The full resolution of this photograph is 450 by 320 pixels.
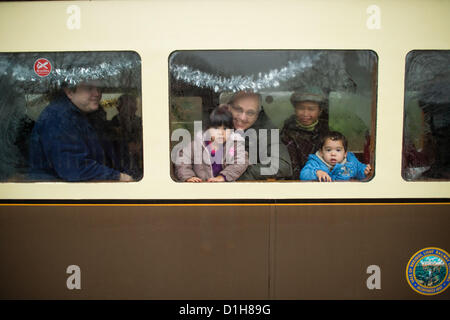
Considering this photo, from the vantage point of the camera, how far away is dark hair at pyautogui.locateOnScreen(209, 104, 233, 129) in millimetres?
2588

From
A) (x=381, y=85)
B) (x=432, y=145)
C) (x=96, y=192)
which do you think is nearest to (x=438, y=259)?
(x=432, y=145)

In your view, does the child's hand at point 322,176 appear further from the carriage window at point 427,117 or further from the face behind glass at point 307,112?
the carriage window at point 427,117

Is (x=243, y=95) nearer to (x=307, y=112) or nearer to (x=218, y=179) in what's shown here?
(x=307, y=112)

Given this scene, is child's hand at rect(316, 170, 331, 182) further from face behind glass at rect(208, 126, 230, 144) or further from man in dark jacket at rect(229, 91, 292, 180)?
face behind glass at rect(208, 126, 230, 144)

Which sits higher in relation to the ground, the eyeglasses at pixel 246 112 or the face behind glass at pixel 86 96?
the face behind glass at pixel 86 96

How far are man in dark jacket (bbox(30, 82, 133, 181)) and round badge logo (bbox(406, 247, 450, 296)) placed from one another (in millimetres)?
2250

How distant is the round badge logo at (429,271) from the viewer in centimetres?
259

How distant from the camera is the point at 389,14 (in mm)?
2479

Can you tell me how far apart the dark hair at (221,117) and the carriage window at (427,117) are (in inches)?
49.9

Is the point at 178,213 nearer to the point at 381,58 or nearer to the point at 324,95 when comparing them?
the point at 324,95

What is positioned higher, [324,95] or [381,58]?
[381,58]

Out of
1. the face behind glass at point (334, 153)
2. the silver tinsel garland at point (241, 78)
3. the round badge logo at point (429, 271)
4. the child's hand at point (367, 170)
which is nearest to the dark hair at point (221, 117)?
the silver tinsel garland at point (241, 78)
